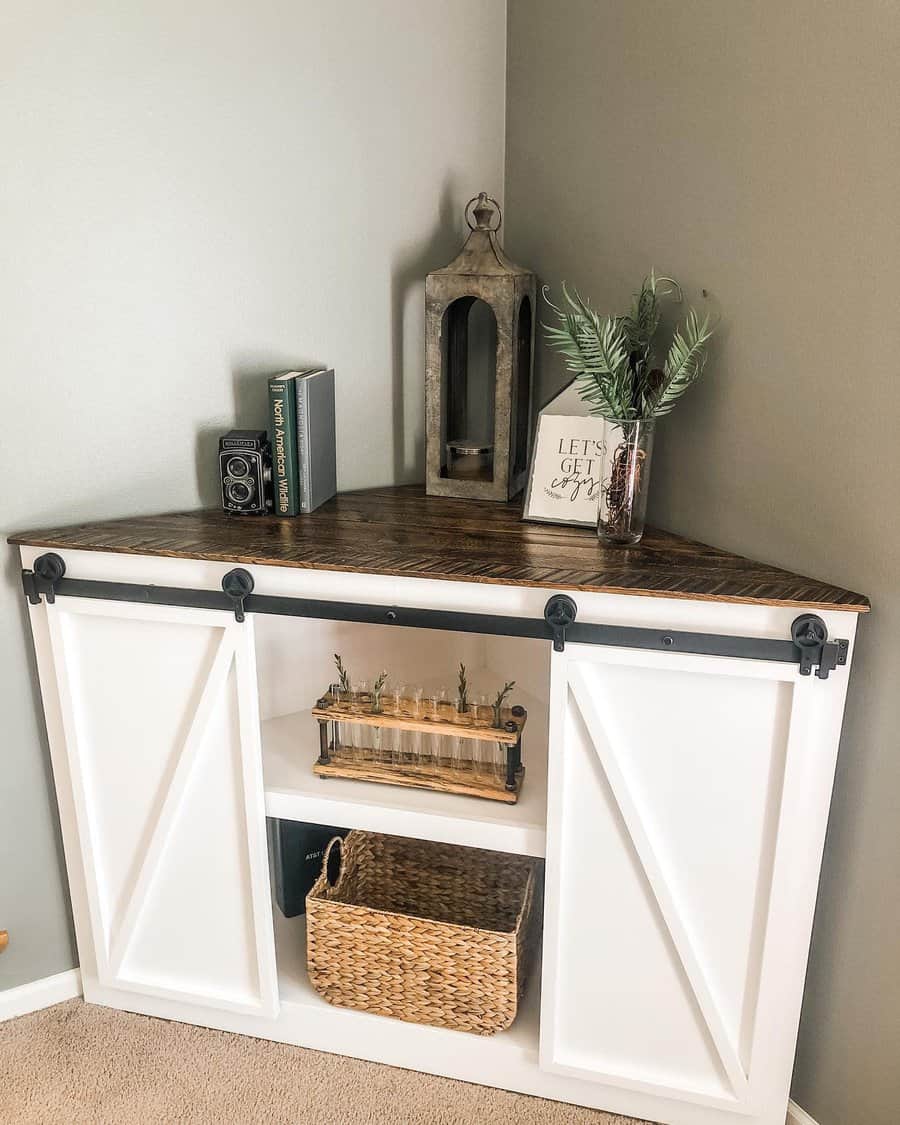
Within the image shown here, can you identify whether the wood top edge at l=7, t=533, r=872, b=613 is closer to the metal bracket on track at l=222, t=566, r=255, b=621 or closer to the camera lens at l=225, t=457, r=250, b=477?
the metal bracket on track at l=222, t=566, r=255, b=621

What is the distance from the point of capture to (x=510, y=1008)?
5.19 feet

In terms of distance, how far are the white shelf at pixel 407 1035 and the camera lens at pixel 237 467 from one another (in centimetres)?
95

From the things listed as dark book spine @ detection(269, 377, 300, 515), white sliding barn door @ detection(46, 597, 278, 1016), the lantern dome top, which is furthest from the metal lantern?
white sliding barn door @ detection(46, 597, 278, 1016)

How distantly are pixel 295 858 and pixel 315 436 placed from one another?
0.84 m

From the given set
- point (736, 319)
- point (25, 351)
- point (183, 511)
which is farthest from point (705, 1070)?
point (25, 351)

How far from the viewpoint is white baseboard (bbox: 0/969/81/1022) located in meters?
1.76

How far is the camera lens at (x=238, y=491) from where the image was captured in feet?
5.60

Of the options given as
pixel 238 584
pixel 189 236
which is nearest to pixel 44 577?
pixel 238 584

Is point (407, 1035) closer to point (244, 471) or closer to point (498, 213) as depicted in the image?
point (244, 471)

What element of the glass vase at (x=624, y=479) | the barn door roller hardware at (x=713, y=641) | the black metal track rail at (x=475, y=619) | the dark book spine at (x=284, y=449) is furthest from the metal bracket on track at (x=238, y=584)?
the glass vase at (x=624, y=479)

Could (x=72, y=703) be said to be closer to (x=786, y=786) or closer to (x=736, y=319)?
(x=786, y=786)

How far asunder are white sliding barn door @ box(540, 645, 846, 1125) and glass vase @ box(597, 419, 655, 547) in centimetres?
27

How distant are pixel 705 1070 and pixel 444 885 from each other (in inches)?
23.4

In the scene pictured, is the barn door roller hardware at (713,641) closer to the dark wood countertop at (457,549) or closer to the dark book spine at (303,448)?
the dark wood countertop at (457,549)
